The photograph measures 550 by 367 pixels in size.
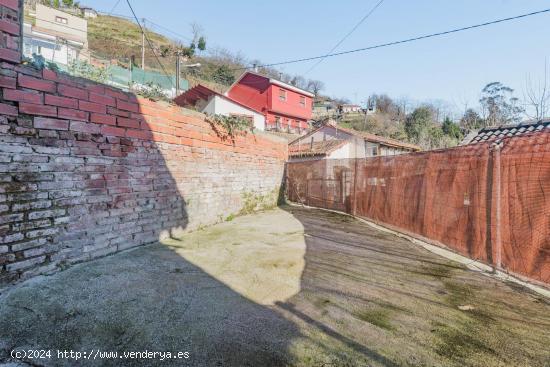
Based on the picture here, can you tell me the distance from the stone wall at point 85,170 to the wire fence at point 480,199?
13.4ft

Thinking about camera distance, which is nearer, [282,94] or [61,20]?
[282,94]

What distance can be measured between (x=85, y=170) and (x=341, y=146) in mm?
15502

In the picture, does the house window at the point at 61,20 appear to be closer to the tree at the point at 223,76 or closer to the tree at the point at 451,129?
the tree at the point at 223,76

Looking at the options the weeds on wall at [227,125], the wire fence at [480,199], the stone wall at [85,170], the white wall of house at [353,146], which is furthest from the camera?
the white wall of house at [353,146]

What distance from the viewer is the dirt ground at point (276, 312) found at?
6.60 ft

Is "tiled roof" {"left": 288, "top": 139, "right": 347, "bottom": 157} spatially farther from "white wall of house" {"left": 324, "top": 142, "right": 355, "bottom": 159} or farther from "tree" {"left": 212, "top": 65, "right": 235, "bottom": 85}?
"tree" {"left": 212, "top": 65, "right": 235, "bottom": 85}

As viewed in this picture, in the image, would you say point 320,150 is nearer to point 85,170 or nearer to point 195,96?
point 195,96

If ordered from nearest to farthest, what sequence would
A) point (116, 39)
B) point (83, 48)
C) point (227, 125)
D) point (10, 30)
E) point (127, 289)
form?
point (10, 30)
point (127, 289)
point (227, 125)
point (83, 48)
point (116, 39)

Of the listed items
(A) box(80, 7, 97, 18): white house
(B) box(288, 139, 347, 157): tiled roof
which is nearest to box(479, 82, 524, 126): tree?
(B) box(288, 139, 347, 157): tiled roof

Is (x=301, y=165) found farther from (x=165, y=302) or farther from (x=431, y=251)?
(x=165, y=302)

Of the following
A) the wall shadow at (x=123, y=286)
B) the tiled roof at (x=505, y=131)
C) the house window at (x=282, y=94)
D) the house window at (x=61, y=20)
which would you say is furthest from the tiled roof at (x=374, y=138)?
the house window at (x=61, y=20)

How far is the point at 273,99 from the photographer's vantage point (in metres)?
29.4

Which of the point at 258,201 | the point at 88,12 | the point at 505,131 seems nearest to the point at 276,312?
the point at 258,201

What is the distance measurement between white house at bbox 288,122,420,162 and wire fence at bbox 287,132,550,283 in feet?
29.2
